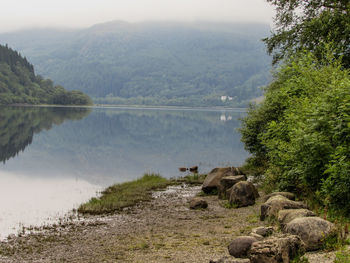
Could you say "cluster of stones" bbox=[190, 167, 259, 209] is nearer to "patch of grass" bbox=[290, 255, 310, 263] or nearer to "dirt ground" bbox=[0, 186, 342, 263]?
"dirt ground" bbox=[0, 186, 342, 263]

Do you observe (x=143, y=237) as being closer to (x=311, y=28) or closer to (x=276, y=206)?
(x=276, y=206)

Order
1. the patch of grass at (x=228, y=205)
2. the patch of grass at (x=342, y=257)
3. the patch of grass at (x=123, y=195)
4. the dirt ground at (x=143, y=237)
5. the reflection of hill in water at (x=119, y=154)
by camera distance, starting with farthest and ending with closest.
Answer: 1. the reflection of hill in water at (x=119, y=154)
2. the patch of grass at (x=123, y=195)
3. the patch of grass at (x=228, y=205)
4. the dirt ground at (x=143, y=237)
5. the patch of grass at (x=342, y=257)

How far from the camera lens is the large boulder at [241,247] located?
36.6ft

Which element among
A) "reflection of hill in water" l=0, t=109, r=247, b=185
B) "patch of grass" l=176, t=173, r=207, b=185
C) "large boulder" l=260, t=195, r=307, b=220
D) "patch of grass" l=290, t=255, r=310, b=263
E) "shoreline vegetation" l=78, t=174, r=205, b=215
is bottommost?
"reflection of hill in water" l=0, t=109, r=247, b=185

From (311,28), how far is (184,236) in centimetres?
2173

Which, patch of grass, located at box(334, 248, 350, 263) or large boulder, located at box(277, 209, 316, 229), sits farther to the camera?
large boulder, located at box(277, 209, 316, 229)

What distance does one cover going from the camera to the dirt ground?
516 inches

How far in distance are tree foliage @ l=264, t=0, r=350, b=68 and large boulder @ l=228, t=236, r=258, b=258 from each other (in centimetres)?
1897

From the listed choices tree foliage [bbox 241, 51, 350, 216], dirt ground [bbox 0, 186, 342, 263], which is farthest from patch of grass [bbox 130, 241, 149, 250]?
tree foliage [bbox 241, 51, 350, 216]

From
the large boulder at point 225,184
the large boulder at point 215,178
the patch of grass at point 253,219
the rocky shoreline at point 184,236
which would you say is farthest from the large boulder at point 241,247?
the large boulder at point 215,178

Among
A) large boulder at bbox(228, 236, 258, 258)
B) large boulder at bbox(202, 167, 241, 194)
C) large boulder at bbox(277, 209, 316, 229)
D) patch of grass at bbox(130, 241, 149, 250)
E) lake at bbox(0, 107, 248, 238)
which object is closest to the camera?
large boulder at bbox(228, 236, 258, 258)

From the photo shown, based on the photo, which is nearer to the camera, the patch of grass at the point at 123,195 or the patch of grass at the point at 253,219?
the patch of grass at the point at 253,219

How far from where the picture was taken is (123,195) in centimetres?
2564

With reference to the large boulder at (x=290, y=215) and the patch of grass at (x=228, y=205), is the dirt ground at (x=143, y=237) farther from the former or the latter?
the large boulder at (x=290, y=215)
